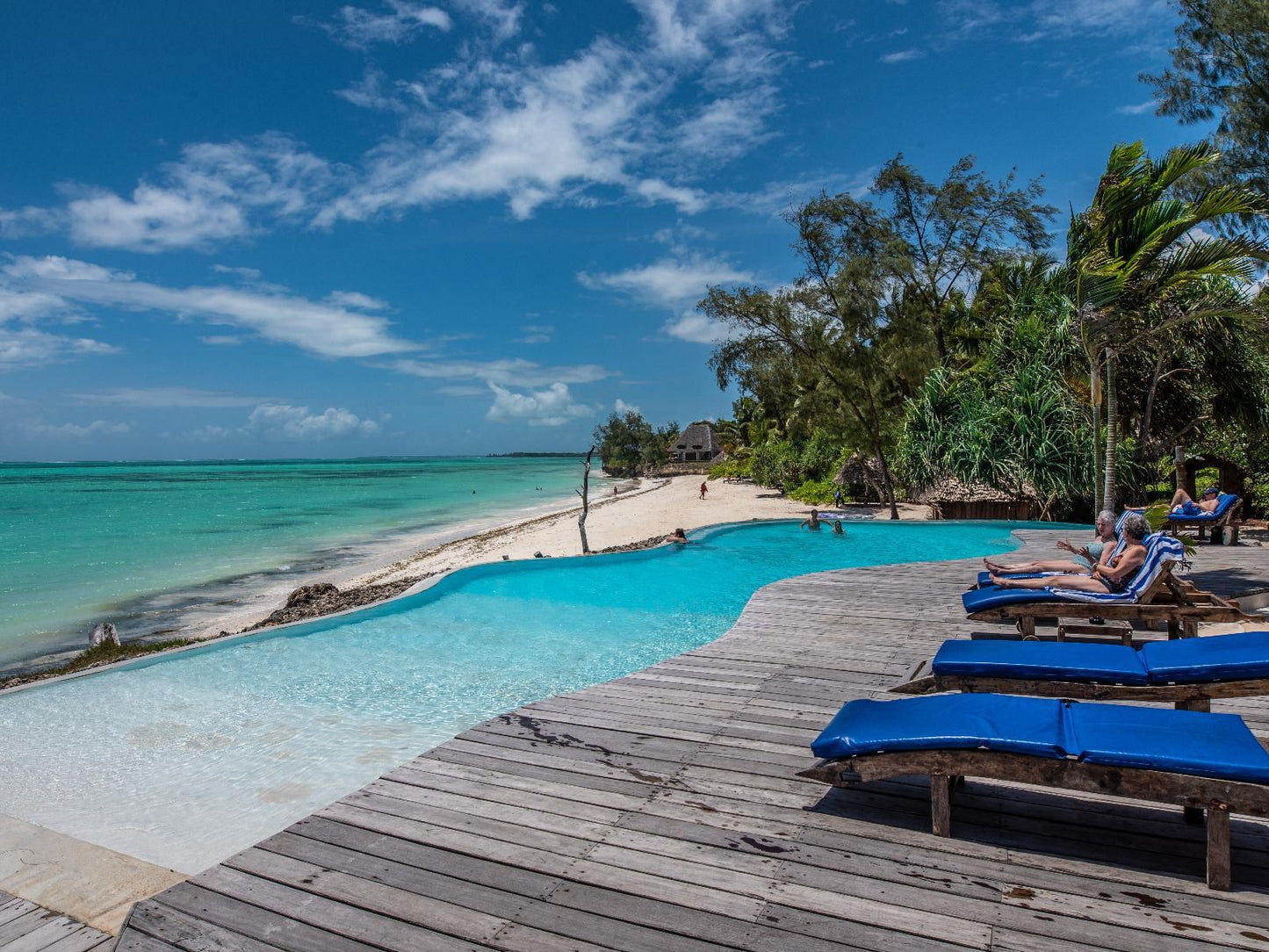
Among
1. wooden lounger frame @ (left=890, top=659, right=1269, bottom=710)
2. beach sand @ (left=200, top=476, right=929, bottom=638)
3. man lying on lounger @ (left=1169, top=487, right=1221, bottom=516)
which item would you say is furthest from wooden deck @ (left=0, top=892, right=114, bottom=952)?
man lying on lounger @ (left=1169, top=487, right=1221, bottom=516)

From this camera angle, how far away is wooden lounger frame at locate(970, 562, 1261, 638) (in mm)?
4988

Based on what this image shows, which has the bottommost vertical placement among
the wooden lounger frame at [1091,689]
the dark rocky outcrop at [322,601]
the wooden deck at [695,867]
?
the dark rocky outcrop at [322,601]

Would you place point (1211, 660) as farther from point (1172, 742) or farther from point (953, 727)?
point (953, 727)

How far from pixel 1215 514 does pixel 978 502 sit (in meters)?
7.39

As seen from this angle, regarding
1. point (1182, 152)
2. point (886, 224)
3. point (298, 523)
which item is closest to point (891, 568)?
point (1182, 152)

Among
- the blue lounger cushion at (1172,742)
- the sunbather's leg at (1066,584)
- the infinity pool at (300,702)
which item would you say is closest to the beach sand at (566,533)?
the infinity pool at (300,702)

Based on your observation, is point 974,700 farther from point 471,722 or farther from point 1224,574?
point 1224,574

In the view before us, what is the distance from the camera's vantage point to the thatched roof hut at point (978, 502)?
55.5 feet

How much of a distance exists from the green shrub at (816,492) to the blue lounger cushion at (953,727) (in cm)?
2061

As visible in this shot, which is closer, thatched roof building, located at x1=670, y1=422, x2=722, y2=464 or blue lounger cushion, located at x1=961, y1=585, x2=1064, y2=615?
blue lounger cushion, located at x1=961, y1=585, x2=1064, y2=615

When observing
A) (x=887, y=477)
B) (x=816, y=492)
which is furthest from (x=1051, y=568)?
(x=816, y=492)

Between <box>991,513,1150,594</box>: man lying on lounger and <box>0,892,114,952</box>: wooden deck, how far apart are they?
592cm

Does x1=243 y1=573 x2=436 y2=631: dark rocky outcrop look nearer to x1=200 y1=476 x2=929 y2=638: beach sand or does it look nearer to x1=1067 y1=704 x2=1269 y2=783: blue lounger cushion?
x1=200 y1=476 x2=929 y2=638: beach sand

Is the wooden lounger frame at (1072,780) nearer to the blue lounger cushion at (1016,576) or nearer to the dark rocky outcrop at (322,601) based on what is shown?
the blue lounger cushion at (1016,576)
